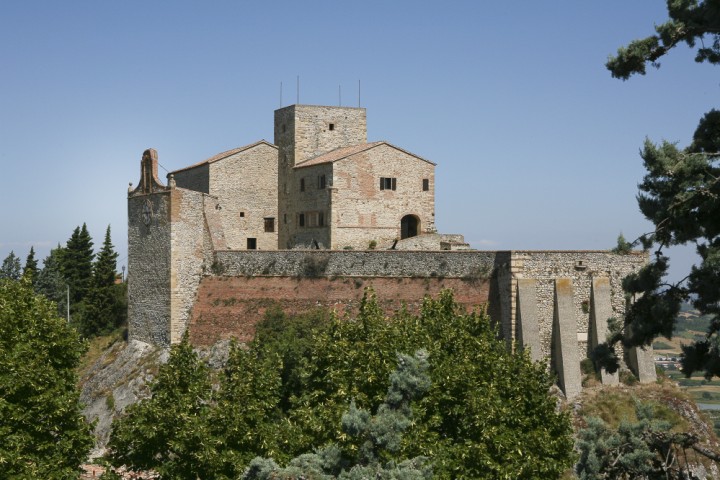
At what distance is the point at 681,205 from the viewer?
23438 millimetres

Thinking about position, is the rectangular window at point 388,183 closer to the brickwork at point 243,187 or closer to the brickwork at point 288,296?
the brickwork at point 288,296

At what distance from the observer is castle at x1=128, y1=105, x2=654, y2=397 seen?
47219mm

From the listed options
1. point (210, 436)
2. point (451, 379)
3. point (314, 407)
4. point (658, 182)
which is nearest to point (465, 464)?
point (451, 379)

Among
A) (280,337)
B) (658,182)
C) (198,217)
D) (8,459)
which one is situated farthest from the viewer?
(198,217)

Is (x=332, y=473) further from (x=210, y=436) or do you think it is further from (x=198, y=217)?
(x=198, y=217)

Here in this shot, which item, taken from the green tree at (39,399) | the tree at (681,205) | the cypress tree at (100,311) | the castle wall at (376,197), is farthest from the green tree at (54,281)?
the tree at (681,205)

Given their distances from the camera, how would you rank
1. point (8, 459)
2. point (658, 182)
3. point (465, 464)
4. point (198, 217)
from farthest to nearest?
point (198, 217)
point (8, 459)
point (465, 464)
point (658, 182)

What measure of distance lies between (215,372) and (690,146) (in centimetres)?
3120

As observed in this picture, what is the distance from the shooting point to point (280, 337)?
49156 millimetres

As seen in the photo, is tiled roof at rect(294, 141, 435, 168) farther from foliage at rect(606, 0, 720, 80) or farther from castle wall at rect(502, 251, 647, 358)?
foliage at rect(606, 0, 720, 80)

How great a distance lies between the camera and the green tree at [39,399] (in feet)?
109

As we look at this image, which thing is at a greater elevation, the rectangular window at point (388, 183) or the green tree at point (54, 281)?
the rectangular window at point (388, 183)

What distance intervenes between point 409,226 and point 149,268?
49.1ft

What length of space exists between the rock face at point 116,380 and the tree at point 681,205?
31.2m
